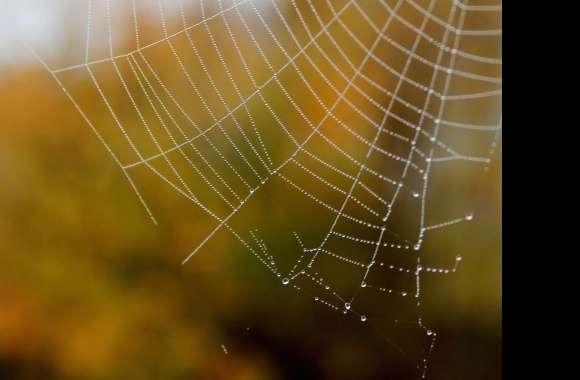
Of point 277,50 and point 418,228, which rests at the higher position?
point 277,50

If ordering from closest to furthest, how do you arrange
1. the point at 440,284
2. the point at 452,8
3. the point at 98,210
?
the point at 452,8, the point at 440,284, the point at 98,210

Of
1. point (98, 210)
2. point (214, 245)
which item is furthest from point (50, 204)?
point (214, 245)

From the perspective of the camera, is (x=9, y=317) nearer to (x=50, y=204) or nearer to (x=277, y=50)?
(x=50, y=204)

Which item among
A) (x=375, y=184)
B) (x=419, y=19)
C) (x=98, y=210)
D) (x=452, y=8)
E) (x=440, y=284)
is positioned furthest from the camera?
(x=98, y=210)

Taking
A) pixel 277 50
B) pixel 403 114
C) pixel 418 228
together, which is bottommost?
pixel 418 228

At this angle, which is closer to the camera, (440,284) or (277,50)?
(277,50)
